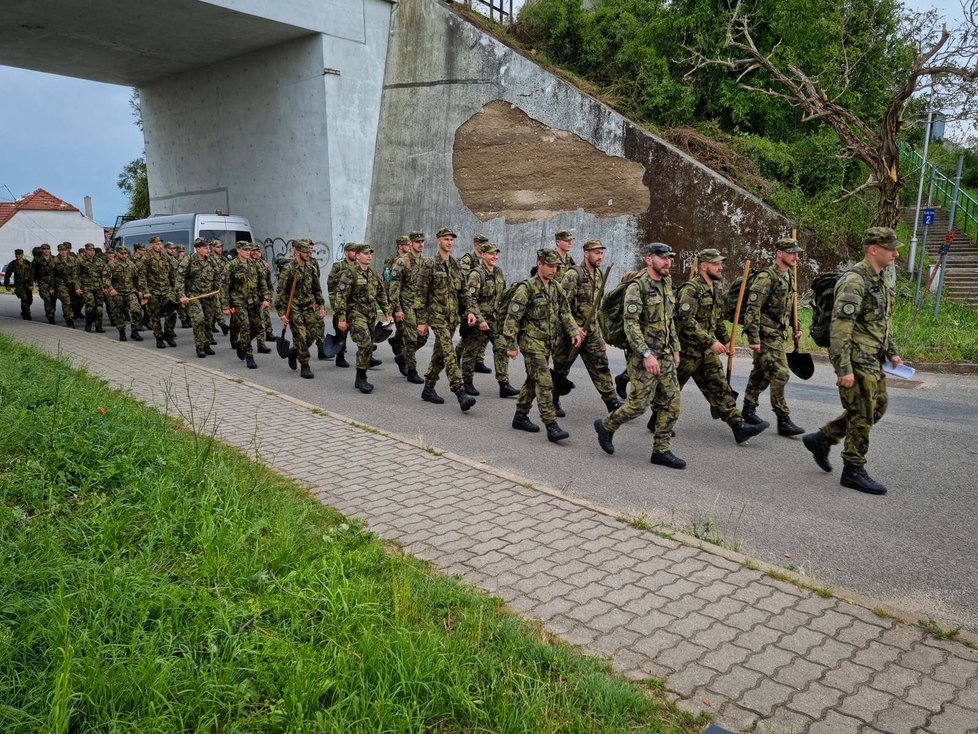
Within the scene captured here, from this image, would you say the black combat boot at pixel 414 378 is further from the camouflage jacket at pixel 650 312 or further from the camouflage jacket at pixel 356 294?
the camouflage jacket at pixel 650 312

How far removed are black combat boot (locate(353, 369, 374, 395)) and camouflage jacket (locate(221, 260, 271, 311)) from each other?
319 centimetres

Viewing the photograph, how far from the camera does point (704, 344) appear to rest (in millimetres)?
7418

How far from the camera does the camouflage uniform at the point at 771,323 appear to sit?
7504mm

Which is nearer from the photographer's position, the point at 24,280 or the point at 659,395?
the point at 659,395

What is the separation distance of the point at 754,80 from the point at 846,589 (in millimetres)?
18462

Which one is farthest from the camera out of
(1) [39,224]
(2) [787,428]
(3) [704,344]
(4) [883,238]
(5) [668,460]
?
(1) [39,224]

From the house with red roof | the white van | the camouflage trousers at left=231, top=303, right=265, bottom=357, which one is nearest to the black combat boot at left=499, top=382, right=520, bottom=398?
the camouflage trousers at left=231, top=303, right=265, bottom=357

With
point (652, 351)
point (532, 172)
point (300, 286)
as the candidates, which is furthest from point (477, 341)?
point (532, 172)

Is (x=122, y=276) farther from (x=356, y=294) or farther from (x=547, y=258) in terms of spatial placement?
(x=547, y=258)

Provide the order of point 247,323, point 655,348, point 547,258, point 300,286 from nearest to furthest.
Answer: point 655,348
point 547,258
point 300,286
point 247,323

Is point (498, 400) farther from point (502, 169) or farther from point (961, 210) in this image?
point (961, 210)

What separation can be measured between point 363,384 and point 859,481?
20.0ft

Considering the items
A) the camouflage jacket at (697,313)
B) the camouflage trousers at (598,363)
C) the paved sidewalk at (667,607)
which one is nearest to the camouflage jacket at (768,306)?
the camouflage jacket at (697,313)

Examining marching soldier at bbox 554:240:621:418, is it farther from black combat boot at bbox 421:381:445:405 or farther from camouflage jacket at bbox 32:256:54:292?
camouflage jacket at bbox 32:256:54:292
